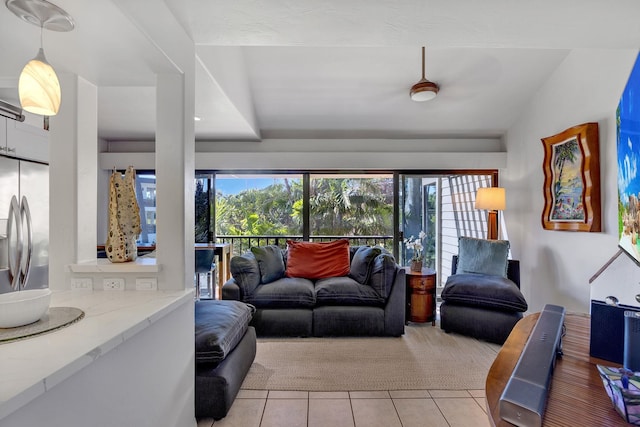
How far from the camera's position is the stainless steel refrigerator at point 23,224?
233 centimetres

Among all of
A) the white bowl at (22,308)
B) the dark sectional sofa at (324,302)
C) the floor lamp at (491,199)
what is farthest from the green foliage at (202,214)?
the floor lamp at (491,199)

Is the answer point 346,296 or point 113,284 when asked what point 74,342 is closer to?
point 113,284

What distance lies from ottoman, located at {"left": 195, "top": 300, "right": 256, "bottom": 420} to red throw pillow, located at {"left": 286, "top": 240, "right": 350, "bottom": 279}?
147cm

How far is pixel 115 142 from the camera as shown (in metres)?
4.44

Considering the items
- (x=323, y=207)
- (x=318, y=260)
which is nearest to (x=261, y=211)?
(x=323, y=207)

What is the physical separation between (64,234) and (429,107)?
380 cm

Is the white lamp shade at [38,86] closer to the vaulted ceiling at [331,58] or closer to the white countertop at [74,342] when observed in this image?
the vaulted ceiling at [331,58]

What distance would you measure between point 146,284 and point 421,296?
278 centimetres

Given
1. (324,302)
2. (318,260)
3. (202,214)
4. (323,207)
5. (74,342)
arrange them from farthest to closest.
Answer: (323,207), (202,214), (318,260), (324,302), (74,342)

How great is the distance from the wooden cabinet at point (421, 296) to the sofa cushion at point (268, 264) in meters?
1.45

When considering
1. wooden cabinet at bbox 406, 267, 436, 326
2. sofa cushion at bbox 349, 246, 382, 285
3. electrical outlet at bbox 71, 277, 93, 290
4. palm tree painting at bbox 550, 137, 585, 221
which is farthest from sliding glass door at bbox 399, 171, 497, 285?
electrical outlet at bbox 71, 277, 93, 290

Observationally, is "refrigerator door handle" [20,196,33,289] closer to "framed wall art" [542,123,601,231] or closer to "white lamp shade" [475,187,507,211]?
"white lamp shade" [475,187,507,211]

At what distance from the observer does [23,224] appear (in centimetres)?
242

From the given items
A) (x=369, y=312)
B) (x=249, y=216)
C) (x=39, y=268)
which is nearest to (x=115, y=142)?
(x=249, y=216)
